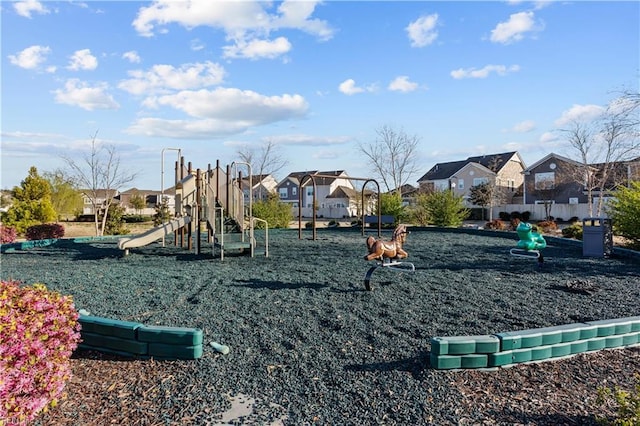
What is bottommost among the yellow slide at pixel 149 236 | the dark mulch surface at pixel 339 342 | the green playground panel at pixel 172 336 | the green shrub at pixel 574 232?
the dark mulch surface at pixel 339 342

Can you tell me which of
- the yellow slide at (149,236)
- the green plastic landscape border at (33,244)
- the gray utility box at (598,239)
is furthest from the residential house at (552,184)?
the green plastic landscape border at (33,244)

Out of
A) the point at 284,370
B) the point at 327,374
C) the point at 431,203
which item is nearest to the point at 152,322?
the point at 284,370

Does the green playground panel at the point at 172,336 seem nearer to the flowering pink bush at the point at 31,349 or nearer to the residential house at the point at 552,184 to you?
the flowering pink bush at the point at 31,349

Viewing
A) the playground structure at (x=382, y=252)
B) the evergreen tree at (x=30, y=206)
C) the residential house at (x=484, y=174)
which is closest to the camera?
the playground structure at (x=382, y=252)

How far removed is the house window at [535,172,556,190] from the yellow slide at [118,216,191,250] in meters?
35.9

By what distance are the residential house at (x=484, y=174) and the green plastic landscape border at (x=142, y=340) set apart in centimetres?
3847

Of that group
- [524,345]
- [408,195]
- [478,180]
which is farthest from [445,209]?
[478,180]

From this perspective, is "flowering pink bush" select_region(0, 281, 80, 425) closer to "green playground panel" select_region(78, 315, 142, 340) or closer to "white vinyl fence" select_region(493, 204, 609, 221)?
"green playground panel" select_region(78, 315, 142, 340)

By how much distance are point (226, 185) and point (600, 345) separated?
9079 mm

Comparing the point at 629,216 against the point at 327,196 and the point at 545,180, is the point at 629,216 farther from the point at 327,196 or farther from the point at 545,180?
the point at 327,196

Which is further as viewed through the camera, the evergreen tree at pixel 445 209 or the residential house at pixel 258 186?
the residential house at pixel 258 186

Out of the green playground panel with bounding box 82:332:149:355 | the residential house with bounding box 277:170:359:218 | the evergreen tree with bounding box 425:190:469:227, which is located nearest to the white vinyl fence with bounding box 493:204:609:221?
the residential house with bounding box 277:170:359:218

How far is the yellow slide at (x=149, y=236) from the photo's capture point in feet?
31.4

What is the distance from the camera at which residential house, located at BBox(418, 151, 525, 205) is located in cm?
4128
